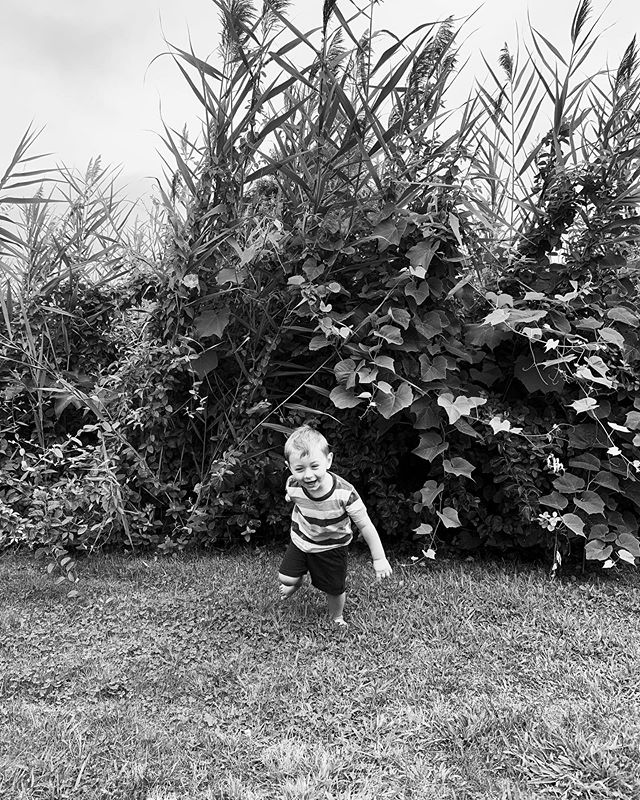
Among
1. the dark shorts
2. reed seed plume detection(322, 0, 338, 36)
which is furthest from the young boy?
reed seed plume detection(322, 0, 338, 36)

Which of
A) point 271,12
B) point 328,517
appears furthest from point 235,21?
point 328,517

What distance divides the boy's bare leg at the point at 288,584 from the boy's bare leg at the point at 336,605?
0.62ft

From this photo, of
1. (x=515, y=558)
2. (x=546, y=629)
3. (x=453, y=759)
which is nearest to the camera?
(x=453, y=759)

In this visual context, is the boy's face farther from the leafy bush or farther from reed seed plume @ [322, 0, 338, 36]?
reed seed plume @ [322, 0, 338, 36]

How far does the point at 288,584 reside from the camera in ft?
9.64

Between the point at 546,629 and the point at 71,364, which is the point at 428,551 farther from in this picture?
the point at 71,364

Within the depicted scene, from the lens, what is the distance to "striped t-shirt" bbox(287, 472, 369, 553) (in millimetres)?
2809

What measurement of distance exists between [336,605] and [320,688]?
54 centimetres

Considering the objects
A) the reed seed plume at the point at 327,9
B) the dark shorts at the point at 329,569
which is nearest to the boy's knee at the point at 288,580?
the dark shorts at the point at 329,569

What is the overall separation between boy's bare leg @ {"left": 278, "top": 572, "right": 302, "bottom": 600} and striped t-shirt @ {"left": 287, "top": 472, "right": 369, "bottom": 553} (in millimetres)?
188

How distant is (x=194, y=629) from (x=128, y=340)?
194 centimetres

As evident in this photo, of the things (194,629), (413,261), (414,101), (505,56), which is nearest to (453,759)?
(194,629)

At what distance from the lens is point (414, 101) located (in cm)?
310

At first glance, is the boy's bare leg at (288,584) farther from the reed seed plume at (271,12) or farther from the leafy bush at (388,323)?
the reed seed plume at (271,12)
